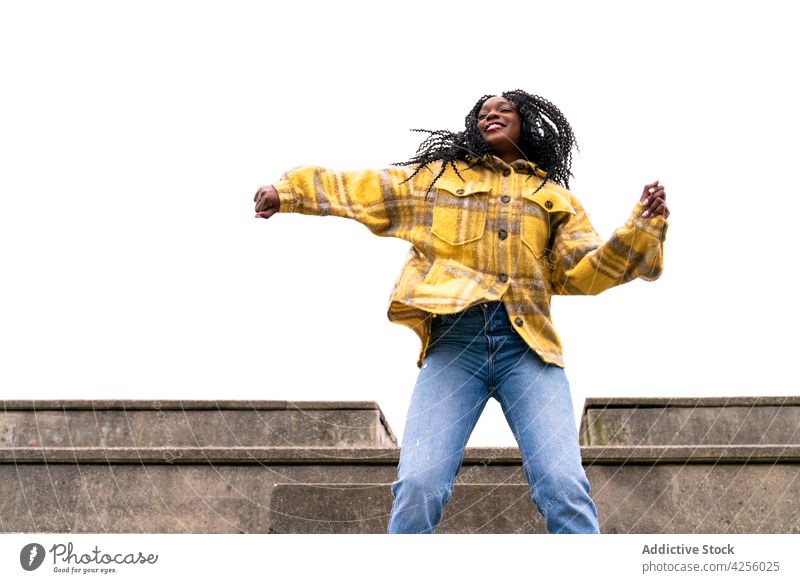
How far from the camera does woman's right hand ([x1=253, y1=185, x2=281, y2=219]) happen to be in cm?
288

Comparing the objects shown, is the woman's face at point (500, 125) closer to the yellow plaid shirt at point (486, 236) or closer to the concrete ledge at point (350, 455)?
the yellow plaid shirt at point (486, 236)

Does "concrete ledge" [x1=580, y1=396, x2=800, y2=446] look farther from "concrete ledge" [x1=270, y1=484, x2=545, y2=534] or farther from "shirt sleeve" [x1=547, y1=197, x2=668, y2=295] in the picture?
"shirt sleeve" [x1=547, y1=197, x2=668, y2=295]

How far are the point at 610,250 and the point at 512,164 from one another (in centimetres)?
46

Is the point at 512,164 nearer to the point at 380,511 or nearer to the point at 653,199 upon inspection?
the point at 653,199

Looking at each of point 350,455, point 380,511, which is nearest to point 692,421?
point 350,455

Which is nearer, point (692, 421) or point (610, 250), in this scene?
point (610, 250)

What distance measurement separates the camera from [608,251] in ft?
9.43

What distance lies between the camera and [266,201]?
9.46 feet

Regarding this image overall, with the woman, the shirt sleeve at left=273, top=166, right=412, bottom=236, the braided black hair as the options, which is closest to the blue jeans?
the woman

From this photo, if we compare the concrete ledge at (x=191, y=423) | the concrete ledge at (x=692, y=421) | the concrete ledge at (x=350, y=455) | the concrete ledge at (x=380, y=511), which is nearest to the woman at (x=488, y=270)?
the concrete ledge at (x=380, y=511)

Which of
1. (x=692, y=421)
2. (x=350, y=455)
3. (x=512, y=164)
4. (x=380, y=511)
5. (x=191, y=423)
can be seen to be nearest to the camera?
(x=512, y=164)
